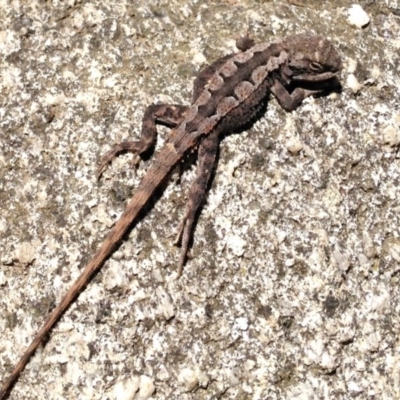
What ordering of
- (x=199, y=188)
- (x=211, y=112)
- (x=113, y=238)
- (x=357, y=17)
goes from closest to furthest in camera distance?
(x=113, y=238) < (x=199, y=188) < (x=211, y=112) < (x=357, y=17)

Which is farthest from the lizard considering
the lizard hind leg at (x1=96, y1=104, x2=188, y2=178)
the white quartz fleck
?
the white quartz fleck

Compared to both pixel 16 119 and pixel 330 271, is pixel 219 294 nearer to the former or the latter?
pixel 330 271

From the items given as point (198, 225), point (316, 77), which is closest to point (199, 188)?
point (198, 225)

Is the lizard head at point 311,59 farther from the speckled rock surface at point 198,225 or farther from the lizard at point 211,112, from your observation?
the speckled rock surface at point 198,225

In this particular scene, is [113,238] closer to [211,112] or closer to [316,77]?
[211,112]

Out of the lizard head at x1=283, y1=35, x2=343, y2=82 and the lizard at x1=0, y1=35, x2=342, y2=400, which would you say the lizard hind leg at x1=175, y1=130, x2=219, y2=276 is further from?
the lizard head at x1=283, y1=35, x2=343, y2=82

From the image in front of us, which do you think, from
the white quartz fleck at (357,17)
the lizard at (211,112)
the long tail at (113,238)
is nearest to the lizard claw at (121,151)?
the lizard at (211,112)

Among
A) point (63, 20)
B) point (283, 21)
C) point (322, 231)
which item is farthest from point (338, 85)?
point (63, 20)
